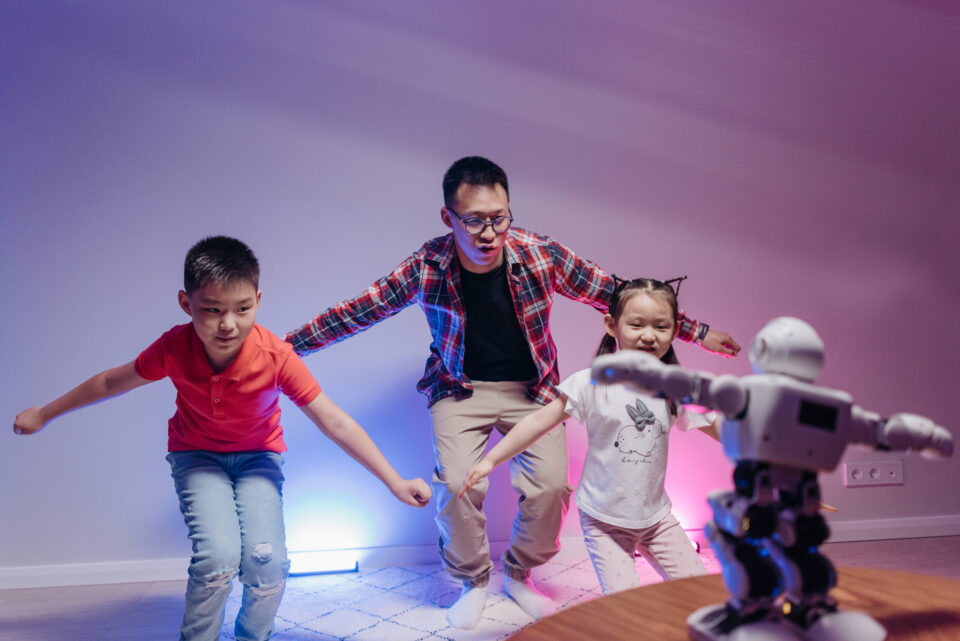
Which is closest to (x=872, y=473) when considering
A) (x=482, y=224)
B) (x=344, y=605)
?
(x=482, y=224)

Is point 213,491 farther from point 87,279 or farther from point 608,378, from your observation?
point 608,378

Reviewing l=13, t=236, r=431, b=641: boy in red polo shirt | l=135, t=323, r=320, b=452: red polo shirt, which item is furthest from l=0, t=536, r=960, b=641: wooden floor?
l=135, t=323, r=320, b=452: red polo shirt

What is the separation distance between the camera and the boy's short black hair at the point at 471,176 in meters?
1.93

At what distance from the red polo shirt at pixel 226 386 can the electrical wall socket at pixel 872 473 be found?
1932 mm

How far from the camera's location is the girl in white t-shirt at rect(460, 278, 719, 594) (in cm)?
164

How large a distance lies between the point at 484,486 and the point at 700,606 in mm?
1146

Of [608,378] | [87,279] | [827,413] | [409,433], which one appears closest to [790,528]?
[827,413]

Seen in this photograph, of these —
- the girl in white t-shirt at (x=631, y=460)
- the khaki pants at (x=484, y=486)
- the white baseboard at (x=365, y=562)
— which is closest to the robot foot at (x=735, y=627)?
the girl in white t-shirt at (x=631, y=460)

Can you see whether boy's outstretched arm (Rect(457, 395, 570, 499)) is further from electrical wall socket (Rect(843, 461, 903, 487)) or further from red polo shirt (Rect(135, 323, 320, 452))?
electrical wall socket (Rect(843, 461, 903, 487))

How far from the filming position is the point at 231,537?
160 cm

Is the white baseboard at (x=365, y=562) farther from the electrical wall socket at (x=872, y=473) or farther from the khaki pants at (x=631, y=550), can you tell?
the khaki pants at (x=631, y=550)

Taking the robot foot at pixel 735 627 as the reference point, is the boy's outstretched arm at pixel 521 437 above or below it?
above

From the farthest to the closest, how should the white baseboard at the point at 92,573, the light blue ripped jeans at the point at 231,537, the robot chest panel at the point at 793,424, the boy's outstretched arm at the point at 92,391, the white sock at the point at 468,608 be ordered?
1. the white baseboard at the point at 92,573
2. the white sock at the point at 468,608
3. the boy's outstretched arm at the point at 92,391
4. the light blue ripped jeans at the point at 231,537
5. the robot chest panel at the point at 793,424

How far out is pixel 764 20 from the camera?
8.34 feet
